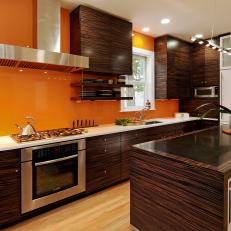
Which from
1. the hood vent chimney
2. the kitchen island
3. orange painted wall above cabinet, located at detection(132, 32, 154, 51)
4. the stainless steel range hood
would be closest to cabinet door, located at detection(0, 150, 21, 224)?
the stainless steel range hood

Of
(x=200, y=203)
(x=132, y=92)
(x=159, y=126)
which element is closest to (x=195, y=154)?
(x=200, y=203)

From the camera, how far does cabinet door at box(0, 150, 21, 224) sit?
2.05 meters

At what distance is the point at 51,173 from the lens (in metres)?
2.41

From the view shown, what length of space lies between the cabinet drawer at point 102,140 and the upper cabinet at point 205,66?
2.94 m

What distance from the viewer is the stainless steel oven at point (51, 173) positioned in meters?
2.20

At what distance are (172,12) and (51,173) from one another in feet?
10.1

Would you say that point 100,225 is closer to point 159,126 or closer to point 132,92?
point 159,126

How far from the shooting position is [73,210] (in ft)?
8.13

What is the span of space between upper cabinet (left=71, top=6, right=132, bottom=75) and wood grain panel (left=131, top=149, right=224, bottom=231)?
1830mm

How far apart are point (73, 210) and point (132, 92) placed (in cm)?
261

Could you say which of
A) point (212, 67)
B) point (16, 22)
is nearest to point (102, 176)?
point (16, 22)

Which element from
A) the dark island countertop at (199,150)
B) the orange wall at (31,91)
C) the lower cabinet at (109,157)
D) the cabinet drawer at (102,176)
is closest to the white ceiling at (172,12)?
the orange wall at (31,91)

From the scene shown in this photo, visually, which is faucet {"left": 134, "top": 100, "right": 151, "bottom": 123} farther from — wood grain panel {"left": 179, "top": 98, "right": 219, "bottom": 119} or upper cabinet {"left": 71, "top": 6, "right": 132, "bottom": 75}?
wood grain panel {"left": 179, "top": 98, "right": 219, "bottom": 119}

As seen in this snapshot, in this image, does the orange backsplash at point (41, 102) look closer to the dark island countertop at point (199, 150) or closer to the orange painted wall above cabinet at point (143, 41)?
the orange painted wall above cabinet at point (143, 41)
